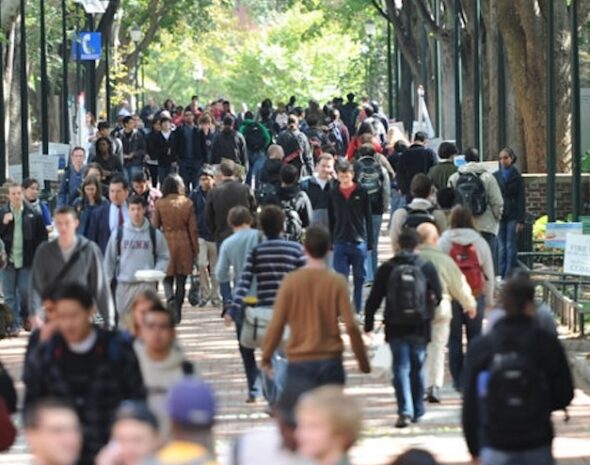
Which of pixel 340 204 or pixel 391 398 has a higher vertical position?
pixel 340 204

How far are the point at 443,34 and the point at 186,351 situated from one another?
29.4 m

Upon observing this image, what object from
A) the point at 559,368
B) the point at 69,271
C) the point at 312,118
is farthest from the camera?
the point at 312,118

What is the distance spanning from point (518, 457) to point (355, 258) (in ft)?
41.2

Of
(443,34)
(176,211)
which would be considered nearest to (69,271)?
(176,211)

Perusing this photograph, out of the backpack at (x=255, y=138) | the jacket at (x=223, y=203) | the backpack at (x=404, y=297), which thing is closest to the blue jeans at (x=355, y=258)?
the jacket at (x=223, y=203)

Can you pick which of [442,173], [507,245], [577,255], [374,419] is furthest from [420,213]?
[507,245]

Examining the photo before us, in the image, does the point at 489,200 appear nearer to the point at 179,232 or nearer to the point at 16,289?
the point at 179,232

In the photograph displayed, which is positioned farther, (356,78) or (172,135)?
(356,78)

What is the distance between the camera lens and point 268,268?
16.4 m

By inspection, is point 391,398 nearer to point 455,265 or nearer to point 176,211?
point 455,265

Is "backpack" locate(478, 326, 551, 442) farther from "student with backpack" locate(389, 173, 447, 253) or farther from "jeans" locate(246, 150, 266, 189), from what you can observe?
"jeans" locate(246, 150, 266, 189)

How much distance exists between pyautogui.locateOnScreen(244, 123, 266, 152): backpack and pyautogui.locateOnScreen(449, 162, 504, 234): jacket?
14.6 meters

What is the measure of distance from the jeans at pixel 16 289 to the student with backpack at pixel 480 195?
4364 millimetres

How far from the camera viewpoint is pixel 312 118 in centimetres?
4116
